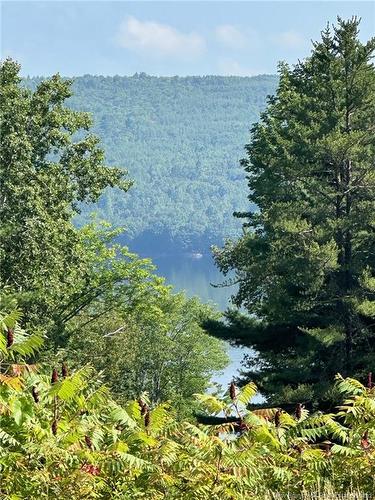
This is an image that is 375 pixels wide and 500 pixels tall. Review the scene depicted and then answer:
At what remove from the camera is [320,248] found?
91.5 ft

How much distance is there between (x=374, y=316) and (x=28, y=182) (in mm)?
12005

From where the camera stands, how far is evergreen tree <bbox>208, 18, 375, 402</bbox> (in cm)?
2794

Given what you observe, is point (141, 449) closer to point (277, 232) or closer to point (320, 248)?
point (320, 248)

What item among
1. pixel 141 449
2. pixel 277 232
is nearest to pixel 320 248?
pixel 277 232

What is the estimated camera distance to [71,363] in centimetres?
3431

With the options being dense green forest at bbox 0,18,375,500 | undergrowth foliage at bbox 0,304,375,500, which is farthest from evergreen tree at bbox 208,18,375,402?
undergrowth foliage at bbox 0,304,375,500

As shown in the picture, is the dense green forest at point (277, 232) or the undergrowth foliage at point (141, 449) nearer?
the undergrowth foliage at point (141, 449)

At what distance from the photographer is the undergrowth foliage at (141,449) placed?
6641mm

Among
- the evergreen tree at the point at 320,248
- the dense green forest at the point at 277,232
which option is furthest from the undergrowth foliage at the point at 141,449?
the evergreen tree at the point at 320,248

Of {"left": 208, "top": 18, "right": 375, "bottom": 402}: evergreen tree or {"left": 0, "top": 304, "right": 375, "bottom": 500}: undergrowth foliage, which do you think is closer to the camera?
{"left": 0, "top": 304, "right": 375, "bottom": 500}: undergrowth foliage

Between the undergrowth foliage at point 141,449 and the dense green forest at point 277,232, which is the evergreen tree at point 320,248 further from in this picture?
the undergrowth foliage at point 141,449

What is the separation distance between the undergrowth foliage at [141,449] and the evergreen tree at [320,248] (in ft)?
62.4

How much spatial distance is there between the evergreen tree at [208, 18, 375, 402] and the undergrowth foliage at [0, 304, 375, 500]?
1901 centimetres

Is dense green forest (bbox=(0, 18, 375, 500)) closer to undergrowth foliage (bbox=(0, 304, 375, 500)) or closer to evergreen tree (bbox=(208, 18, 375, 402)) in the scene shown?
evergreen tree (bbox=(208, 18, 375, 402))
